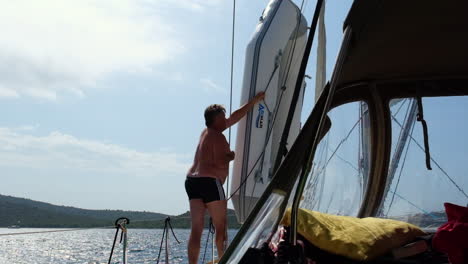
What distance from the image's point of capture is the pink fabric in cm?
227

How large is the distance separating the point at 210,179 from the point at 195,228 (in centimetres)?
40

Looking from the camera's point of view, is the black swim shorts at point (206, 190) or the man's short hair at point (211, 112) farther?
the man's short hair at point (211, 112)

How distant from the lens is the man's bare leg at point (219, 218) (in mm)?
4258

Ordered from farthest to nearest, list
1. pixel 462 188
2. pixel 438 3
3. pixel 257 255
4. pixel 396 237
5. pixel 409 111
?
pixel 409 111 → pixel 462 188 → pixel 438 3 → pixel 396 237 → pixel 257 255

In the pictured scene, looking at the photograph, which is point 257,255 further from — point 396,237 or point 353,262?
point 396,237

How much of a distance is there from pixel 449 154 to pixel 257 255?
7.40ft

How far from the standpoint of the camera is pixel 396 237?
254 cm

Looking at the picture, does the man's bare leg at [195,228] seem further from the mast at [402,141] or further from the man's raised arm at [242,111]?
the mast at [402,141]

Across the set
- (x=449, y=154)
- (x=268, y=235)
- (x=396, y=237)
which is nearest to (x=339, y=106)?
(x=449, y=154)

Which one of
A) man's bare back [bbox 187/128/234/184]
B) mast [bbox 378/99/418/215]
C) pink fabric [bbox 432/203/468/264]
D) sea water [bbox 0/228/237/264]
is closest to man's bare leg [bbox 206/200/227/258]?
man's bare back [bbox 187/128/234/184]

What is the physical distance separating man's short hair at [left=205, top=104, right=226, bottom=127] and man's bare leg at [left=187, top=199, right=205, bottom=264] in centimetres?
65

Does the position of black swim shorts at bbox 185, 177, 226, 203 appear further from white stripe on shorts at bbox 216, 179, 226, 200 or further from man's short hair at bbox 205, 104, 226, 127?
man's short hair at bbox 205, 104, 226, 127

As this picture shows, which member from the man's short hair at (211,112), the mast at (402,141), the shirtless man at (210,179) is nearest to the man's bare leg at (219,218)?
the shirtless man at (210,179)

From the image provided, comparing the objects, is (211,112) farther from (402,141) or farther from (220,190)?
(402,141)
